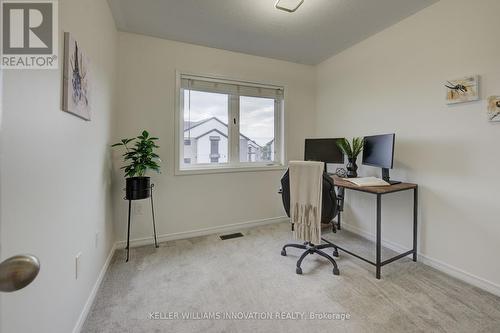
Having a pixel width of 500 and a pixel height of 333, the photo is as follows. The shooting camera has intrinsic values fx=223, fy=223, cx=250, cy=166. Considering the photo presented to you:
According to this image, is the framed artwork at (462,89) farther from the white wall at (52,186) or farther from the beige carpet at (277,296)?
the white wall at (52,186)

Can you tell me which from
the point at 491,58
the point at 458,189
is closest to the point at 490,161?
the point at 458,189

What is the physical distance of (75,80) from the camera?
134cm

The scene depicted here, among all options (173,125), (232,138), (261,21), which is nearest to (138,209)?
(173,125)

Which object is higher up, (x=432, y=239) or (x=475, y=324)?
(x=432, y=239)

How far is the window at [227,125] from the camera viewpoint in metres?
3.01

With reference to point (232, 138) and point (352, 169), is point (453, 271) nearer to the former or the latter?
point (352, 169)

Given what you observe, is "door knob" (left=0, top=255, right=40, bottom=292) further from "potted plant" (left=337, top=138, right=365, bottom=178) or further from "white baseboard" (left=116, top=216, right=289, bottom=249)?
"potted plant" (left=337, top=138, right=365, bottom=178)

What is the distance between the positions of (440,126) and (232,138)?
2.35 meters

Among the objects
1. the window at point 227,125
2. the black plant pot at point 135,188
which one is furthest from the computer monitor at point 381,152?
the black plant pot at point 135,188

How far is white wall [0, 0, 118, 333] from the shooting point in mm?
812

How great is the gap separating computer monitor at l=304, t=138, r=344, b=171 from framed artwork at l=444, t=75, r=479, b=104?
1.16 meters

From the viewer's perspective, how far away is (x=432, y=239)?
2.19m

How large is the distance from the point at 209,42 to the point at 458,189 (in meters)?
3.11

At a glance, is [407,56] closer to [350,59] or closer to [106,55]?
[350,59]
